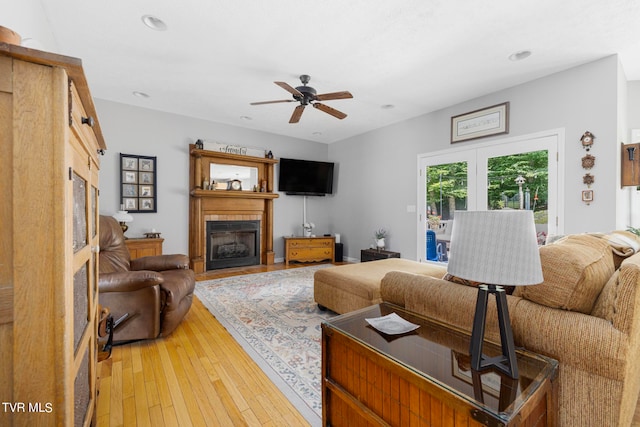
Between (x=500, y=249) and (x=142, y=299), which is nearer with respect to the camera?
(x=500, y=249)

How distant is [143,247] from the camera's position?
429 centimetres

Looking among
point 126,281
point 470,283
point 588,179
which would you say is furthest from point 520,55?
point 126,281

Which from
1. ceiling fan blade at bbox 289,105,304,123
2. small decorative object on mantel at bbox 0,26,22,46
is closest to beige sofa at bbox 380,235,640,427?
small decorative object on mantel at bbox 0,26,22,46

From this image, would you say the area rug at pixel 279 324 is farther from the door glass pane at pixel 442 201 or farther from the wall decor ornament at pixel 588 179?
the wall decor ornament at pixel 588 179

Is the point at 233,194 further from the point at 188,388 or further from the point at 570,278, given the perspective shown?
the point at 570,278

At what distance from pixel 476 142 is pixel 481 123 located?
0.27 metres

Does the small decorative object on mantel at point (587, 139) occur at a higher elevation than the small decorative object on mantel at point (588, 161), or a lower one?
higher

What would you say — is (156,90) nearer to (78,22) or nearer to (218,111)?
(218,111)

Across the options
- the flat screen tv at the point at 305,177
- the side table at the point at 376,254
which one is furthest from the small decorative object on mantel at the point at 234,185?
the side table at the point at 376,254

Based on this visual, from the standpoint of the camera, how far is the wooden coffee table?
88 cm

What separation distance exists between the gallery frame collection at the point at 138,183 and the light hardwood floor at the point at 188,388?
9.65ft

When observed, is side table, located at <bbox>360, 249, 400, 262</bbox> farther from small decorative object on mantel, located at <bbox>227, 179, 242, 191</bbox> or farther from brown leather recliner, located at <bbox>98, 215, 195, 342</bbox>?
brown leather recliner, located at <bbox>98, 215, 195, 342</bbox>

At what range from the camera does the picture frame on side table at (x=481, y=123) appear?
3.85 m

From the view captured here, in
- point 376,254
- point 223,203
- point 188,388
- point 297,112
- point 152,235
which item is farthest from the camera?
point 223,203
